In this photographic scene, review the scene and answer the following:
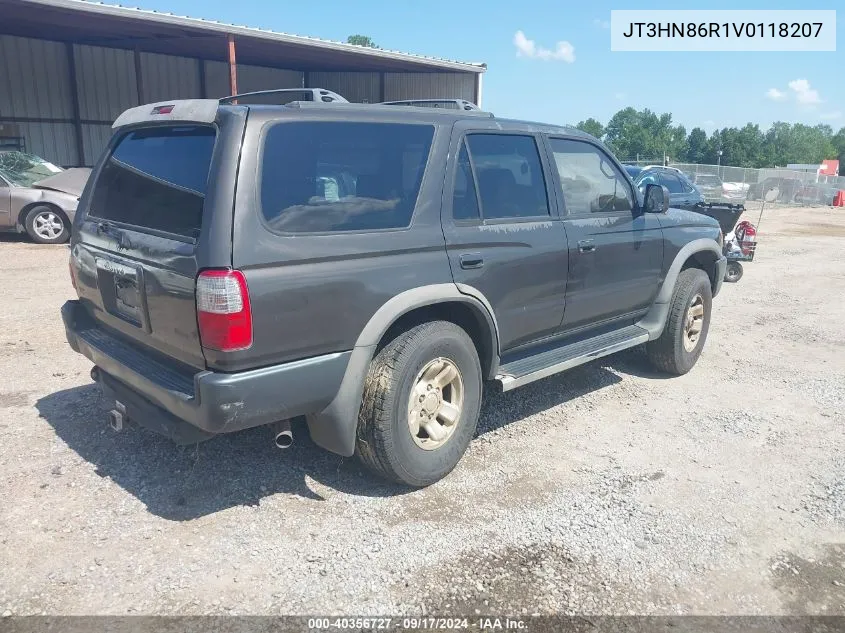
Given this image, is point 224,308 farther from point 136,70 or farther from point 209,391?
point 136,70

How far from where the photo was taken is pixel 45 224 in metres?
11.8

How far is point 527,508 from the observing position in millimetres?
3564


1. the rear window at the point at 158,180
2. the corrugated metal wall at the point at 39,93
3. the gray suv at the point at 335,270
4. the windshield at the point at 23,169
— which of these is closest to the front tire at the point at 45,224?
the windshield at the point at 23,169

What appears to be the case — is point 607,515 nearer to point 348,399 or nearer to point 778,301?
point 348,399

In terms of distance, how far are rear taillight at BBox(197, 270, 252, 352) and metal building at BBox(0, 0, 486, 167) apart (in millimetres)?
13490

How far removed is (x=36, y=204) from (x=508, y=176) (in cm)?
1061

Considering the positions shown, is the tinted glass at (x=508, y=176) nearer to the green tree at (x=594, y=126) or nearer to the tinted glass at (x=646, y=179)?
the tinted glass at (x=646, y=179)

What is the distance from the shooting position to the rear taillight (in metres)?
2.82

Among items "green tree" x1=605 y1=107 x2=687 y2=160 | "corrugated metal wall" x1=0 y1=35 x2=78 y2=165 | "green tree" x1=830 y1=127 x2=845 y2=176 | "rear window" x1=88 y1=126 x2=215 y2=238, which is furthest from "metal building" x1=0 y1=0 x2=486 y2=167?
"green tree" x1=830 y1=127 x2=845 y2=176

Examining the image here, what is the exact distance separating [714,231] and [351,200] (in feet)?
12.9

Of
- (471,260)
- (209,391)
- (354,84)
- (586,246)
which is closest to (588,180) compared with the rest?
(586,246)

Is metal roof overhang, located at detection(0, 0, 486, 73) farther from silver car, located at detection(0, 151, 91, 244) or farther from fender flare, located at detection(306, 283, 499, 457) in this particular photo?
fender flare, located at detection(306, 283, 499, 457)

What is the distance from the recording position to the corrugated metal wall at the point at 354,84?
80.1ft

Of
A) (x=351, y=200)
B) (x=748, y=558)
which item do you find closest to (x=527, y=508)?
(x=748, y=558)
